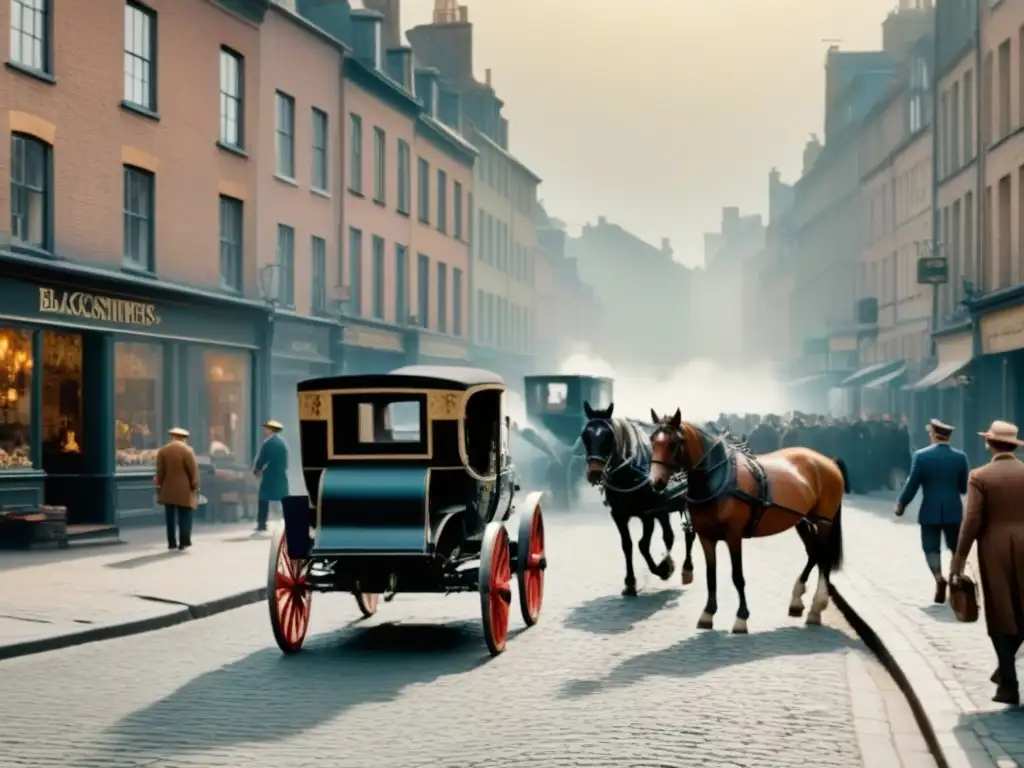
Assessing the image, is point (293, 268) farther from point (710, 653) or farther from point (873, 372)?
point (873, 372)

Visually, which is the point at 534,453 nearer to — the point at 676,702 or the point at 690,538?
the point at 690,538

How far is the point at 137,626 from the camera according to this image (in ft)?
40.5

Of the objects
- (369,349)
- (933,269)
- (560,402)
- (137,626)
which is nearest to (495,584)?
(137,626)

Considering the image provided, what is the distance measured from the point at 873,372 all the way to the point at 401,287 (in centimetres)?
1760

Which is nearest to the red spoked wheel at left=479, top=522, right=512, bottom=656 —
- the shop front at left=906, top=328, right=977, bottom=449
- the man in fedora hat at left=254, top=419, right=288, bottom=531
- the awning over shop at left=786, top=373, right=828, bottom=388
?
the man in fedora hat at left=254, top=419, right=288, bottom=531

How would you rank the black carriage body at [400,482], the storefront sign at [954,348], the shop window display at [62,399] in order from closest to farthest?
the black carriage body at [400,482], the shop window display at [62,399], the storefront sign at [954,348]

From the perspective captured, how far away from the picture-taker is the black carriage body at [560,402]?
3189 cm

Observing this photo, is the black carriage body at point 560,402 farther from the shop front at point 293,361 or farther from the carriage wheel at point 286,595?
the carriage wheel at point 286,595

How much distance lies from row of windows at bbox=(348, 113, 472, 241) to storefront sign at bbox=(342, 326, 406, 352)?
3.28 meters

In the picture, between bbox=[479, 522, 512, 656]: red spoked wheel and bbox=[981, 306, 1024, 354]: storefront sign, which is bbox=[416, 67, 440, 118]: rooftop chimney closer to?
bbox=[981, 306, 1024, 354]: storefront sign

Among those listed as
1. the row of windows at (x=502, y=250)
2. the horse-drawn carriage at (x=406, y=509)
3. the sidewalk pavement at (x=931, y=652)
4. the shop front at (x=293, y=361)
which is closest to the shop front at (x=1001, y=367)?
the sidewalk pavement at (x=931, y=652)

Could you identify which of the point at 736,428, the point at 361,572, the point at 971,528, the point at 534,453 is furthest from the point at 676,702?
the point at 736,428

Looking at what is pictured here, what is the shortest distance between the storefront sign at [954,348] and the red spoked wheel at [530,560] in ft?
80.3

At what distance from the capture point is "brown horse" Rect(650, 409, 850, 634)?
12.0 m
